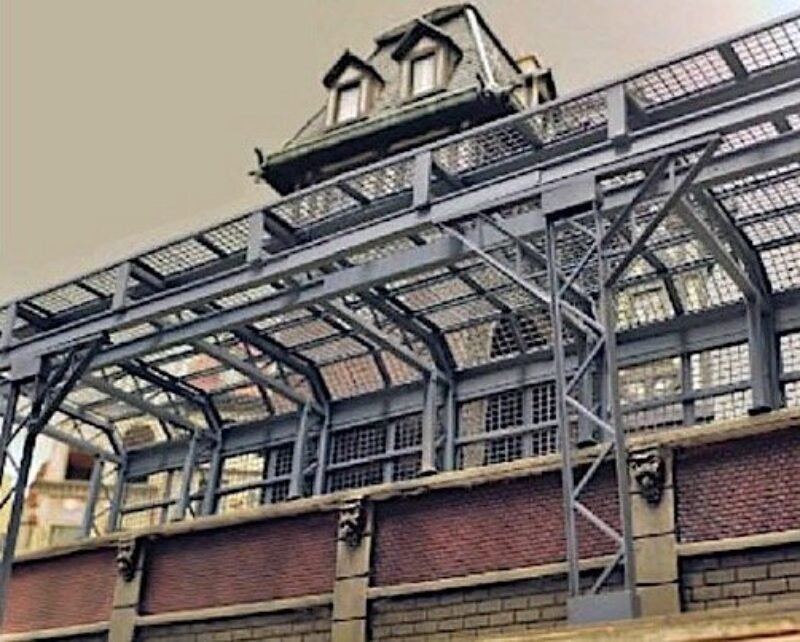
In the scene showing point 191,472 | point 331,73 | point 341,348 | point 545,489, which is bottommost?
point 545,489

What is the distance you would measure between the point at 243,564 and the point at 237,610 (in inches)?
20.1

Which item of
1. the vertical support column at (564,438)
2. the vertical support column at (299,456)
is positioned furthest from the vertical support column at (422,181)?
the vertical support column at (299,456)

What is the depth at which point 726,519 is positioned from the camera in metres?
9.35

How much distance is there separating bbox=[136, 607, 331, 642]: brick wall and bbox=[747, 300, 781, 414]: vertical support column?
17.2 feet

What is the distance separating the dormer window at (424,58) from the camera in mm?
19172

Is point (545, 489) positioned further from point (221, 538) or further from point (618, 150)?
point (221, 538)

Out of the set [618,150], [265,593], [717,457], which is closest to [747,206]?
[618,150]

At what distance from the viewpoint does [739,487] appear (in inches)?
368

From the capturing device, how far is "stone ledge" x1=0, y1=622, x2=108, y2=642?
13.4m

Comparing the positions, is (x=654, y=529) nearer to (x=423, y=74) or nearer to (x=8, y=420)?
(x=8, y=420)

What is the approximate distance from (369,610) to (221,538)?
7.78ft

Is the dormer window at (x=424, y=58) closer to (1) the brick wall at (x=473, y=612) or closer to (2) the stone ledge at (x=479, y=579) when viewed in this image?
(2) the stone ledge at (x=479, y=579)

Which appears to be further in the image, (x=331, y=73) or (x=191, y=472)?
(x=331, y=73)

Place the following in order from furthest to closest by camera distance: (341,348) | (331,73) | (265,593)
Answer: (331,73) → (341,348) → (265,593)
